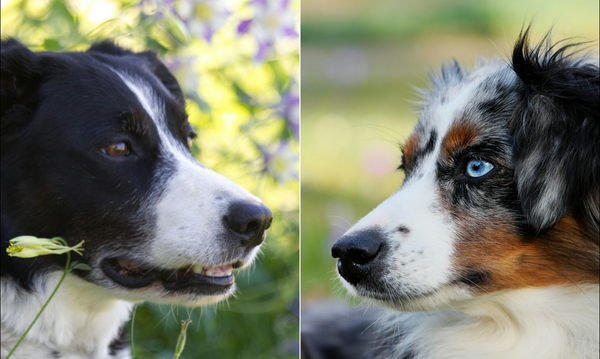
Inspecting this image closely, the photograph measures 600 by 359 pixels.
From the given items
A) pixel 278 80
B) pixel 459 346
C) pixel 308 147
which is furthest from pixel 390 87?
pixel 459 346

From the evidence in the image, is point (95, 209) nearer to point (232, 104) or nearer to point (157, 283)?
point (157, 283)

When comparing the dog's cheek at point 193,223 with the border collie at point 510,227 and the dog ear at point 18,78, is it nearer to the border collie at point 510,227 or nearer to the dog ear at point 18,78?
the border collie at point 510,227

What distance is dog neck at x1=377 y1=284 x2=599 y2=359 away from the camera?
2.03 m

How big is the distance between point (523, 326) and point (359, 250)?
0.65 metres

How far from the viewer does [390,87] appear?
541 cm

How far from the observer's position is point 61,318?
98.7 inches

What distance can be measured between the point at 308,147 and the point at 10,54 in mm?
2220

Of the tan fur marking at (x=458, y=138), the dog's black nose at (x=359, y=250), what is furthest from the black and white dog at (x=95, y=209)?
the tan fur marking at (x=458, y=138)

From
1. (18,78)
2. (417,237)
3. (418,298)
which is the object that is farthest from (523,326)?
(18,78)

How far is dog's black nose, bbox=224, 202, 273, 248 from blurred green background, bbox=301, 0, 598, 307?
0.40 meters

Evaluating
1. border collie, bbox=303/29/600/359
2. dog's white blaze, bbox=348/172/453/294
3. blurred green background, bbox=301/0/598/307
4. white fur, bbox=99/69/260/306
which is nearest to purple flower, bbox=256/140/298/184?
blurred green background, bbox=301/0/598/307

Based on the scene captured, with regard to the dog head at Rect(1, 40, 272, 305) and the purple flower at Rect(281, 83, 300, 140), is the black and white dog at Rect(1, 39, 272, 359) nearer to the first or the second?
the dog head at Rect(1, 40, 272, 305)

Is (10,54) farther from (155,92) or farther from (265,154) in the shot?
(265,154)

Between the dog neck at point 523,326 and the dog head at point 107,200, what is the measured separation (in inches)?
32.7
